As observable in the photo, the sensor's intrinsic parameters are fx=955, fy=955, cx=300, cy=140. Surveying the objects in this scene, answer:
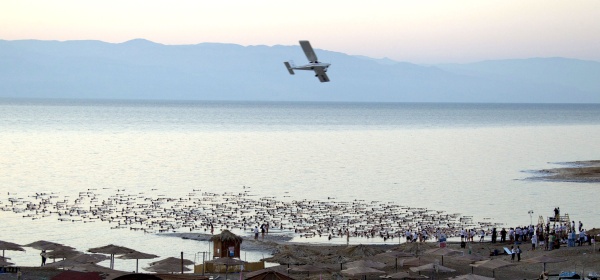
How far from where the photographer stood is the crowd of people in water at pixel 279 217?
52281 millimetres

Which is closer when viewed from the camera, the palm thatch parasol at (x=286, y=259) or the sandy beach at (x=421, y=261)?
the sandy beach at (x=421, y=261)

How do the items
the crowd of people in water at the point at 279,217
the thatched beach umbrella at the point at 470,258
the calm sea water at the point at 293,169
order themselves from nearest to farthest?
the thatched beach umbrella at the point at 470,258
the crowd of people in water at the point at 279,217
the calm sea water at the point at 293,169

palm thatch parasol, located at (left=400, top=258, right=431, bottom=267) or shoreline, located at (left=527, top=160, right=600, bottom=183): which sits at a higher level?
shoreline, located at (left=527, top=160, right=600, bottom=183)

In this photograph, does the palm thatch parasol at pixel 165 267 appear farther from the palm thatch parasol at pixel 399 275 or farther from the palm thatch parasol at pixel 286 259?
the palm thatch parasol at pixel 399 275

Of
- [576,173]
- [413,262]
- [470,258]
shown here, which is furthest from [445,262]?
[576,173]

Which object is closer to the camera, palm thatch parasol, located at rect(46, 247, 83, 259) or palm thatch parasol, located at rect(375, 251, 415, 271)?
palm thatch parasol, located at rect(375, 251, 415, 271)

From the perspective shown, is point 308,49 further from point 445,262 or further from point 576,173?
point 576,173

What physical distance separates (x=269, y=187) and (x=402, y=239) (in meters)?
30.5

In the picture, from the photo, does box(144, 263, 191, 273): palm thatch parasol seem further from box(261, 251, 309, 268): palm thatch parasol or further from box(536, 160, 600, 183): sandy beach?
box(536, 160, 600, 183): sandy beach

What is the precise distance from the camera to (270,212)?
207 ft

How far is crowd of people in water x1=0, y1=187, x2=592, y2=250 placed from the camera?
52281mm

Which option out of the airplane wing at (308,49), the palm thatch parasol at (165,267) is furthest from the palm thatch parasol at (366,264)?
the airplane wing at (308,49)

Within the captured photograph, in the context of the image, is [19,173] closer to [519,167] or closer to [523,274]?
[519,167]

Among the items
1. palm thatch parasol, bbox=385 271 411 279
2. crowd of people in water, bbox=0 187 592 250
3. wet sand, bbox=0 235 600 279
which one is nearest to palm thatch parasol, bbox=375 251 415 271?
wet sand, bbox=0 235 600 279
